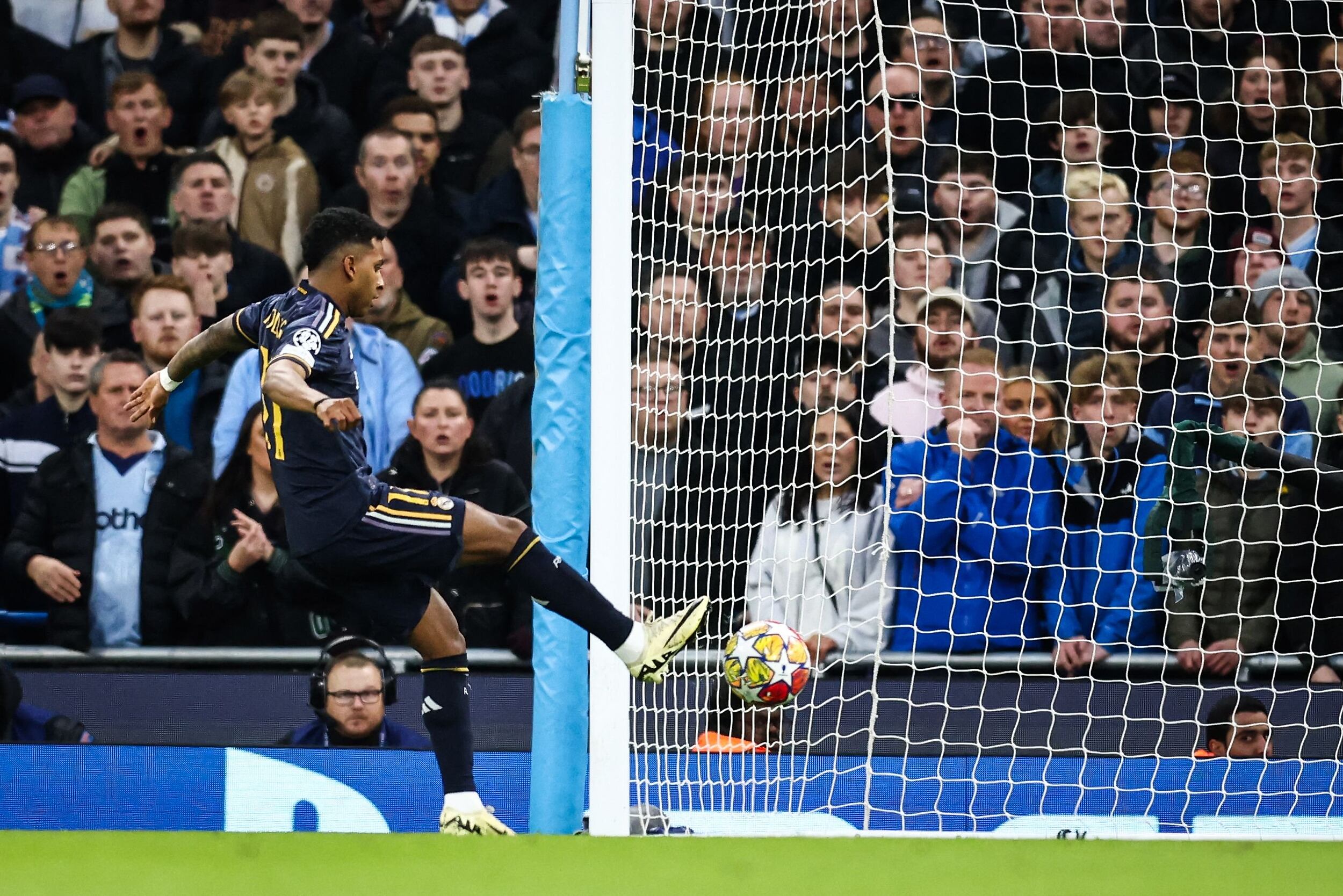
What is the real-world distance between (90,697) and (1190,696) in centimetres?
375

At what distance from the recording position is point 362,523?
3.68 meters

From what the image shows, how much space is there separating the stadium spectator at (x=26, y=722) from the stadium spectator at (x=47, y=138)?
207 cm

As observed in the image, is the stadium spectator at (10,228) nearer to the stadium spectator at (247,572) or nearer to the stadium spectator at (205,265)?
the stadium spectator at (205,265)

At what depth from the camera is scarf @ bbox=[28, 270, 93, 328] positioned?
5859 millimetres

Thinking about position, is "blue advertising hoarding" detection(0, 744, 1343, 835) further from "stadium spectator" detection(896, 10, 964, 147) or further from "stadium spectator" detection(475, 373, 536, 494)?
"stadium spectator" detection(896, 10, 964, 147)

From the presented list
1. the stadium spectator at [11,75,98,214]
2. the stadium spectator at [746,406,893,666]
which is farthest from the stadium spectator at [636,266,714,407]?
the stadium spectator at [11,75,98,214]

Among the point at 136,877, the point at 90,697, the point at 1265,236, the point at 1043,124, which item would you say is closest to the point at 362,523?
the point at 136,877

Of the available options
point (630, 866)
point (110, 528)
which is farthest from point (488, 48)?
point (630, 866)

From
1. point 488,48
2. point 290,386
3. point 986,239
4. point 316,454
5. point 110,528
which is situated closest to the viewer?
point 290,386

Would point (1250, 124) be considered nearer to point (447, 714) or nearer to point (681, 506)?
point (681, 506)

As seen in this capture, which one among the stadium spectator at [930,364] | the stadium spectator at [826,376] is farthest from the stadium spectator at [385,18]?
the stadium spectator at [930,364]

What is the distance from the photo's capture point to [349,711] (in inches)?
198

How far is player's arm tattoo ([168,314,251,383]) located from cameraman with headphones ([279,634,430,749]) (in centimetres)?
136

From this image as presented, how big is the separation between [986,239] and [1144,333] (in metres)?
0.73
